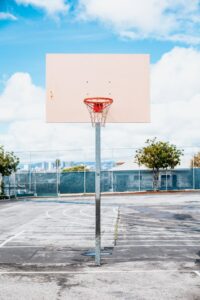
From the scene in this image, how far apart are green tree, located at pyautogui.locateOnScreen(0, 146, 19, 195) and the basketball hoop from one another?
97.6ft

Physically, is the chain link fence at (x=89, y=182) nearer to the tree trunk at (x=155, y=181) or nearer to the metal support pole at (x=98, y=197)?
the tree trunk at (x=155, y=181)

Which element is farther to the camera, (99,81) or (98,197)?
(99,81)

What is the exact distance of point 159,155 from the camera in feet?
145

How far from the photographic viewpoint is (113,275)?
10.7m

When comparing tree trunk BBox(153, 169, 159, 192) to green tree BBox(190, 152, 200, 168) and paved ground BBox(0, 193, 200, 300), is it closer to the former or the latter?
green tree BBox(190, 152, 200, 168)

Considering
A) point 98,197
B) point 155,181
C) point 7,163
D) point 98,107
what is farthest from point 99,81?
point 155,181

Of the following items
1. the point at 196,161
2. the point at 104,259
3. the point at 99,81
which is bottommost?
the point at 104,259

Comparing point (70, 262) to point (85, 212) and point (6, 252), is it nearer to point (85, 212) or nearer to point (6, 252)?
point (6, 252)

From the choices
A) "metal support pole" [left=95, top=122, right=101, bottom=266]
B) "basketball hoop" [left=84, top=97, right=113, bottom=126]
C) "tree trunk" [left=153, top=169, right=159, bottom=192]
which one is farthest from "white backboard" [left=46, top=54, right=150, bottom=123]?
"tree trunk" [left=153, top=169, right=159, bottom=192]

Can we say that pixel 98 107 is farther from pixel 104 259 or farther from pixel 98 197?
pixel 104 259

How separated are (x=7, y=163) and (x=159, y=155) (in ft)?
50.1

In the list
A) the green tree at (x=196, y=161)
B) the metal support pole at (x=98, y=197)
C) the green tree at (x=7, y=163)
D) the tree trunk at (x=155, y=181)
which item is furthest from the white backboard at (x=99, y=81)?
the green tree at (x=196, y=161)

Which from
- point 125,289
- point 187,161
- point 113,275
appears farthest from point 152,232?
point 187,161

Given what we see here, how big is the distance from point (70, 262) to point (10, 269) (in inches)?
70.7
